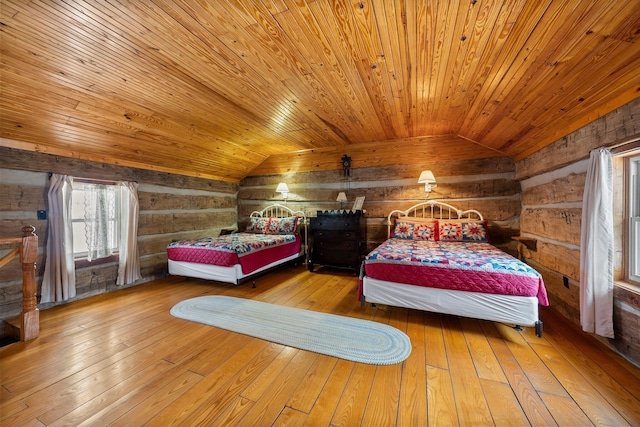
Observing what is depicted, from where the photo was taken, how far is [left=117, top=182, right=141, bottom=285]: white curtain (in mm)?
3592

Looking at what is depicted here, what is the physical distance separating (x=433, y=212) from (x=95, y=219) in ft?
17.5

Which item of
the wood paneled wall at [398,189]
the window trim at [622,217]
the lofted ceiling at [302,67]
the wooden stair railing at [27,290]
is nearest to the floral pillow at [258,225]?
the wood paneled wall at [398,189]

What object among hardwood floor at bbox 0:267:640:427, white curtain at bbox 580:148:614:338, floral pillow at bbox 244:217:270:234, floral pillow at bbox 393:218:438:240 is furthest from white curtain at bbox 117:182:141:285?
white curtain at bbox 580:148:614:338

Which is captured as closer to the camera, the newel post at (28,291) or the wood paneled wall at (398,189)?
the newel post at (28,291)

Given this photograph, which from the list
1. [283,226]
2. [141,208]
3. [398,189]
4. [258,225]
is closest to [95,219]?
[141,208]

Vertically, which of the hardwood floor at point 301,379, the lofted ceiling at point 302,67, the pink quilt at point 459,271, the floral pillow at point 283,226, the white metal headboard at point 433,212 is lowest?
the hardwood floor at point 301,379

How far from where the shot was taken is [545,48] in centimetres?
158

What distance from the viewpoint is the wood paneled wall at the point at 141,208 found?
8.68 ft

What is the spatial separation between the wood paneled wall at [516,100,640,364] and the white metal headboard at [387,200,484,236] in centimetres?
73

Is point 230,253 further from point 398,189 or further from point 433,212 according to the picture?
point 433,212

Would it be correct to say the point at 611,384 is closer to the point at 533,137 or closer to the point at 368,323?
the point at 368,323

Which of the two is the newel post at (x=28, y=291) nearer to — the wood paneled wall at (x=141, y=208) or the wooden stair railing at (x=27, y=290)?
the wooden stair railing at (x=27, y=290)

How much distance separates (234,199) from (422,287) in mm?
4788

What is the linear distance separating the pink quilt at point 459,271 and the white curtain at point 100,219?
3.77 m
